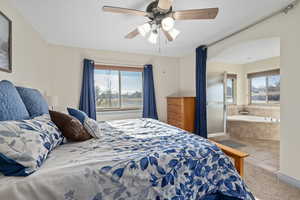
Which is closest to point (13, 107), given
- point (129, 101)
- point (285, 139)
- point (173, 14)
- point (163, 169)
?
point (163, 169)

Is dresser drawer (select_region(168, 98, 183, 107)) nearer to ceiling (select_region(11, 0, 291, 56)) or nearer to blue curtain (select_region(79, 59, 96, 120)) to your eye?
ceiling (select_region(11, 0, 291, 56))

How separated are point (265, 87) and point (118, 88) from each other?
4780mm

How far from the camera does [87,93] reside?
11.0 ft

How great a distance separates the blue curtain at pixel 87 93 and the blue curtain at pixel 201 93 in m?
2.51

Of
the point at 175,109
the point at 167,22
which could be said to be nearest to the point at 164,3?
the point at 167,22

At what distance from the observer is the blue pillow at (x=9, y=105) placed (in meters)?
1.12

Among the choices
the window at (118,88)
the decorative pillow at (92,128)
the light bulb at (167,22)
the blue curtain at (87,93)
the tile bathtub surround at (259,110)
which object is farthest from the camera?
the tile bathtub surround at (259,110)

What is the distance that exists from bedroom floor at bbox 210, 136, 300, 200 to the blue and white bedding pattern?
3.07ft

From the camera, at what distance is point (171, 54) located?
4.00 meters

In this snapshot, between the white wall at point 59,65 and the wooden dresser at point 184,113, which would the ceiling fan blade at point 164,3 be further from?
the wooden dresser at point 184,113

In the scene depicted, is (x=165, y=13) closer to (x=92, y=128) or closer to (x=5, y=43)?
(x=92, y=128)

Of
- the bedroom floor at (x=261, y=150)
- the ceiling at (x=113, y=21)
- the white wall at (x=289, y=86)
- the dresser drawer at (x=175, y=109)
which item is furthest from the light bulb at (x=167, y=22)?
the bedroom floor at (x=261, y=150)

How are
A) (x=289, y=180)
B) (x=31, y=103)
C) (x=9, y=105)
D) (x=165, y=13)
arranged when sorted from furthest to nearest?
1. (x=289, y=180)
2. (x=165, y=13)
3. (x=31, y=103)
4. (x=9, y=105)

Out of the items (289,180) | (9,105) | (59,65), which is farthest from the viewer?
(59,65)
